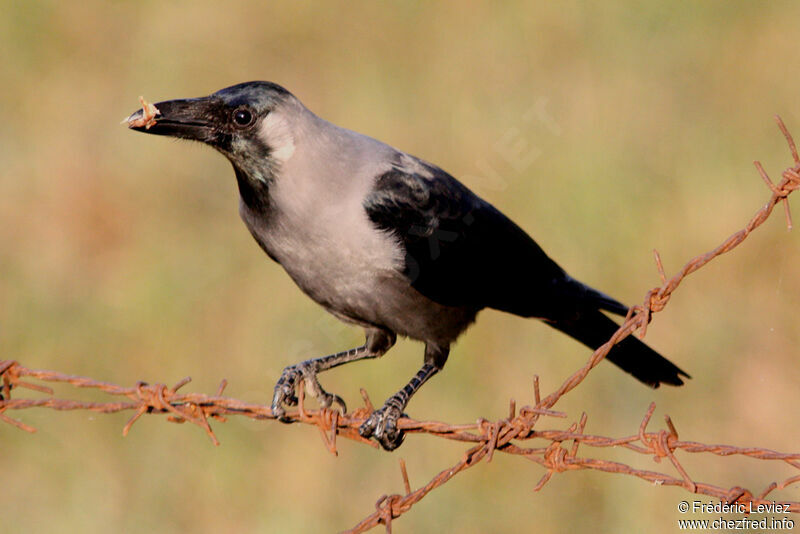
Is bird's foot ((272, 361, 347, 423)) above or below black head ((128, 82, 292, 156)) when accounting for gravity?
below

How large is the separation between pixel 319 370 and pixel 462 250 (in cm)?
96

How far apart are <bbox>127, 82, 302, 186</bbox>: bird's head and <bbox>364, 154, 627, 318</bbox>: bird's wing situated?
49 cm

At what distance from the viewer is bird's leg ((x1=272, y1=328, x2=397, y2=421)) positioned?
4852 millimetres

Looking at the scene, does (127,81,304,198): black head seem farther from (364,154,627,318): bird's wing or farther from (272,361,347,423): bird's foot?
(272,361,347,423): bird's foot

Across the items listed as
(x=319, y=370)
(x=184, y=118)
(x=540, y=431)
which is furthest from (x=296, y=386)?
(x=540, y=431)

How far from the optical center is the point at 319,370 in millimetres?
5102

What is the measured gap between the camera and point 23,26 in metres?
9.23

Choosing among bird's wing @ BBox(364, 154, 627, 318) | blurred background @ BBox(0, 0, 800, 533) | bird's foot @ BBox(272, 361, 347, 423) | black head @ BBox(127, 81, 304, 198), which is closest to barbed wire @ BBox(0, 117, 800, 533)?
bird's foot @ BBox(272, 361, 347, 423)

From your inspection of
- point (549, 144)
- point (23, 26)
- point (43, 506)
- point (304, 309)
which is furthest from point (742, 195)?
point (23, 26)

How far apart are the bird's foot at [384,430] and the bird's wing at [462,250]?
625 millimetres

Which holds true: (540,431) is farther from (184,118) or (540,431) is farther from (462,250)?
(184,118)

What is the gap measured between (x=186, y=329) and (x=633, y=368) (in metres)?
3.17

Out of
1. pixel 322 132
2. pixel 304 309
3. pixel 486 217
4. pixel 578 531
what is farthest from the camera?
pixel 304 309

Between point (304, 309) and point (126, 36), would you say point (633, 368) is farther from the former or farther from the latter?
point (126, 36)
